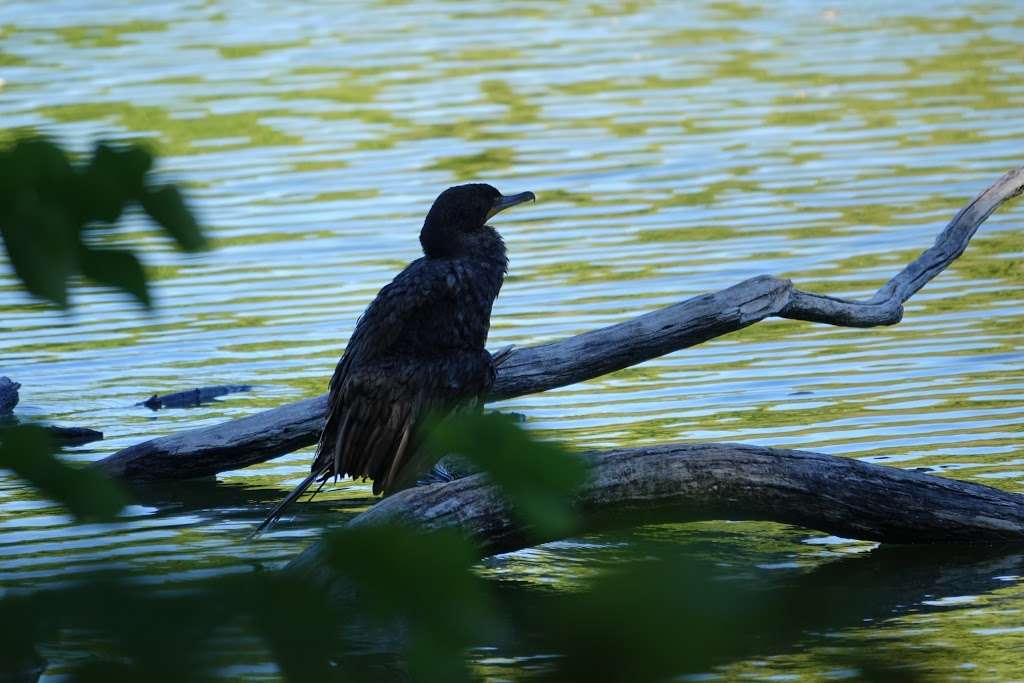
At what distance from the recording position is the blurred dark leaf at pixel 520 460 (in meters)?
0.89

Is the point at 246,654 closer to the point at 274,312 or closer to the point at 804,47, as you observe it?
the point at 274,312

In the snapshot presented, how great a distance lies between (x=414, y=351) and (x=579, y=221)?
7.28 m

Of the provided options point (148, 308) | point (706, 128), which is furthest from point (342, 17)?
point (148, 308)

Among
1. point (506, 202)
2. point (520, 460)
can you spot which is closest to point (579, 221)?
point (506, 202)

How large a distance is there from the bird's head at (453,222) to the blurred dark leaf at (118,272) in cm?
475

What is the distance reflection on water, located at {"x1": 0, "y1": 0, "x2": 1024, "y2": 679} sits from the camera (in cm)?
509

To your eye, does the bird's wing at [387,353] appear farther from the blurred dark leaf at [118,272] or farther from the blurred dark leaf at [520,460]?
the blurred dark leaf at [520,460]

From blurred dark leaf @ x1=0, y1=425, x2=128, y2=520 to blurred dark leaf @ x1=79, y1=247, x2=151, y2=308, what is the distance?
119mm

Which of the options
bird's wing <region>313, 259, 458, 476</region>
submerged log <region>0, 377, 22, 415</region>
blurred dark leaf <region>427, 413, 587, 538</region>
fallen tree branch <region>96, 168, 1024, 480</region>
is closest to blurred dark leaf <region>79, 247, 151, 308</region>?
blurred dark leaf <region>427, 413, 587, 538</region>

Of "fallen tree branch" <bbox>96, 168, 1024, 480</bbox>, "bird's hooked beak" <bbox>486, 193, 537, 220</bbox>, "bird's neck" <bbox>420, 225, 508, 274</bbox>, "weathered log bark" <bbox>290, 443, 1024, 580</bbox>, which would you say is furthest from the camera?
"fallen tree branch" <bbox>96, 168, 1024, 480</bbox>

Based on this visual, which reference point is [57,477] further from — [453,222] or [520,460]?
[453,222]

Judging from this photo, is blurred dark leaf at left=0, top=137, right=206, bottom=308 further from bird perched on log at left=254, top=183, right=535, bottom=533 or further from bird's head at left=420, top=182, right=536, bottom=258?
bird's head at left=420, top=182, right=536, bottom=258

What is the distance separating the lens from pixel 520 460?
0.89 m

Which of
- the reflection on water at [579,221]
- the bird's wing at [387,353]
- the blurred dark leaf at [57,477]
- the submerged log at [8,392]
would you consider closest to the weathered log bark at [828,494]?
the reflection on water at [579,221]
